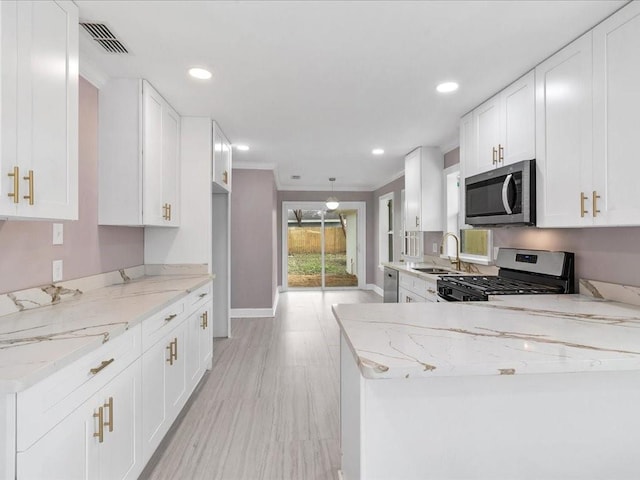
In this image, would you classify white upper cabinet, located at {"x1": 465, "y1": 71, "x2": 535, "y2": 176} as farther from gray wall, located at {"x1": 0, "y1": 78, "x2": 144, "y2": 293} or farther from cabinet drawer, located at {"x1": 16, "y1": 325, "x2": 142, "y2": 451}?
gray wall, located at {"x1": 0, "y1": 78, "x2": 144, "y2": 293}

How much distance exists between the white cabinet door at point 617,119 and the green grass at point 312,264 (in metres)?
6.70

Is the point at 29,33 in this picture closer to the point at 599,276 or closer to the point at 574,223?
the point at 574,223

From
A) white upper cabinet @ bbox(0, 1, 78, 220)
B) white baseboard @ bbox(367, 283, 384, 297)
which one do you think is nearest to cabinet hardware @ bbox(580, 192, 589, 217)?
white upper cabinet @ bbox(0, 1, 78, 220)

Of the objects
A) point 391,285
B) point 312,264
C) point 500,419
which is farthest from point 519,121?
point 312,264

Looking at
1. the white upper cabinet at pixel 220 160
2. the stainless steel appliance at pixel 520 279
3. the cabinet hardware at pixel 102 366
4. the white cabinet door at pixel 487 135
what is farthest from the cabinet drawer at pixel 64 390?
the white cabinet door at pixel 487 135

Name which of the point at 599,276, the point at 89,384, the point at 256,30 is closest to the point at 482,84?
the point at 599,276

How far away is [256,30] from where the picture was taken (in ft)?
6.68

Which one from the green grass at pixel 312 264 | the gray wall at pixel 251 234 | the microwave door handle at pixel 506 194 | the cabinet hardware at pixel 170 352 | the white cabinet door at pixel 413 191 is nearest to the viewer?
the cabinet hardware at pixel 170 352

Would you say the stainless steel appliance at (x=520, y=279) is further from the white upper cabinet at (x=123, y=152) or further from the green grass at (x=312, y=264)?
the green grass at (x=312, y=264)

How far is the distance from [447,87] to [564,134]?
0.95 metres

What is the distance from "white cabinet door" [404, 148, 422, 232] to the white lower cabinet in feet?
12.4

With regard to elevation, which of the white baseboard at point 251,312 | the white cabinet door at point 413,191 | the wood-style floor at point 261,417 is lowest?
the wood-style floor at point 261,417

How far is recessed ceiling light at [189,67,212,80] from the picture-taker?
8.25ft

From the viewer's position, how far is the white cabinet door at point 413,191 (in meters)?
4.72
